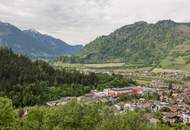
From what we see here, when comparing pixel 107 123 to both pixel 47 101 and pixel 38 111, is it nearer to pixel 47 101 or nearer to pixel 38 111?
pixel 38 111

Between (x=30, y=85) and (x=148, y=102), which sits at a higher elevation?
(x=30, y=85)

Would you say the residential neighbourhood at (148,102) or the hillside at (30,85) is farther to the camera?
the hillside at (30,85)

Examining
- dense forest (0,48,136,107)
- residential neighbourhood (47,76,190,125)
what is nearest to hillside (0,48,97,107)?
dense forest (0,48,136,107)

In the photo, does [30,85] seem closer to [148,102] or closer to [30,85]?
[30,85]

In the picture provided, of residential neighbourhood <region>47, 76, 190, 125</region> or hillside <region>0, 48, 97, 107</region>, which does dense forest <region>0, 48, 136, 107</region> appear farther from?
residential neighbourhood <region>47, 76, 190, 125</region>

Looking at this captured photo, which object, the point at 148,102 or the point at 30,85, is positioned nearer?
the point at 148,102

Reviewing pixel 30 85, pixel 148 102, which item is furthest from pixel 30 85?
pixel 148 102

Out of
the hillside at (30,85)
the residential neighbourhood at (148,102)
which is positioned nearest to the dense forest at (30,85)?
the hillside at (30,85)

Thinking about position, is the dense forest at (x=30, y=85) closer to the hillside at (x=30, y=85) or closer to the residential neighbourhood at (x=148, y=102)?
the hillside at (x=30, y=85)

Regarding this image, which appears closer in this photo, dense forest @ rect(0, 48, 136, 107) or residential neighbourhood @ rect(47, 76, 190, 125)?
residential neighbourhood @ rect(47, 76, 190, 125)

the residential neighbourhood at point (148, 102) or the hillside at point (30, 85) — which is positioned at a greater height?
the hillside at point (30, 85)

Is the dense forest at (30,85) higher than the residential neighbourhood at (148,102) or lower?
higher

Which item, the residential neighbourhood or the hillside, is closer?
the residential neighbourhood

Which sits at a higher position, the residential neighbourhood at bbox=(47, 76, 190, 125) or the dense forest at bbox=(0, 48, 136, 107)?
the dense forest at bbox=(0, 48, 136, 107)
